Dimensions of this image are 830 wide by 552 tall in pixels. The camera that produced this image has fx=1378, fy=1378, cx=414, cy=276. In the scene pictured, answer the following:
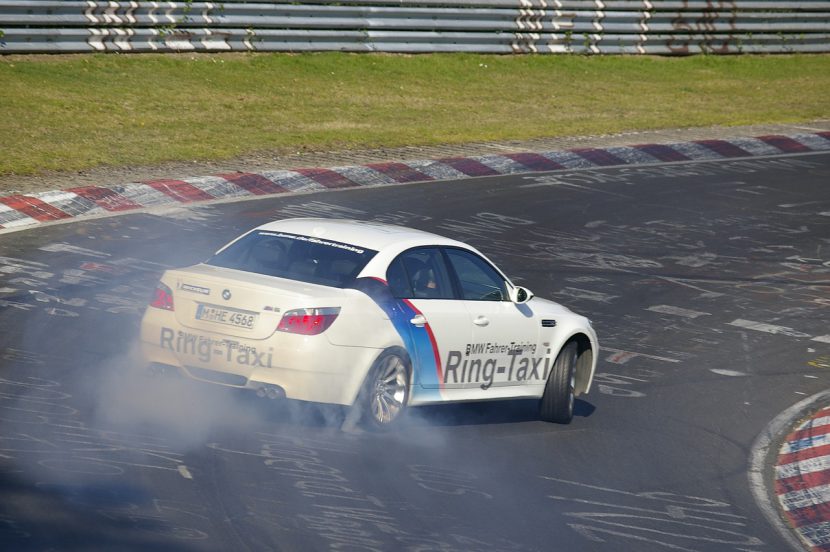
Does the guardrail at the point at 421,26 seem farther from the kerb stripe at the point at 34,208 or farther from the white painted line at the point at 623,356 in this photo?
the white painted line at the point at 623,356

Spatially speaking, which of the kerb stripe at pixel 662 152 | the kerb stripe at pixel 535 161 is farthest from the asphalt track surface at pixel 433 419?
the kerb stripe at pixel 662 152

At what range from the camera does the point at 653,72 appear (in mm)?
33781

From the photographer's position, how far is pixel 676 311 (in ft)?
48.7

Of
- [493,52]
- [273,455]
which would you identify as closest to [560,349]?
[273,455]

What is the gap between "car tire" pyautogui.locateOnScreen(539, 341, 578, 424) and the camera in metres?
10.7

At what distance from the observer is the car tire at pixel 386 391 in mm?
9094

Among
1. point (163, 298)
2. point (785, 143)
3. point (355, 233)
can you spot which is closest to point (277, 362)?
point (163, 298)

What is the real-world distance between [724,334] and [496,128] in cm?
1215

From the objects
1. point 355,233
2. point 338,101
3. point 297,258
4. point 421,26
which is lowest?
point 338,101

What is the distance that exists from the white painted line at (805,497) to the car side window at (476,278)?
2.57 meters

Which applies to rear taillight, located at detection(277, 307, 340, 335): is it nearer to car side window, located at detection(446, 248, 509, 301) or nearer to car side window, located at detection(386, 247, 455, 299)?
car side window, located at detection(386, 247, 455, 299)

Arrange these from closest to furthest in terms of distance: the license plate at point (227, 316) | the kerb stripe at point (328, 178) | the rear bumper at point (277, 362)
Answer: the rear bumper at point (277, 362) → the license plate at point (227, 316) → the kerb stripe at point (328, 178)

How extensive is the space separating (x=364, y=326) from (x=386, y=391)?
0.53 metres

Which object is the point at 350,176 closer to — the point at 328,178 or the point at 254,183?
the point at 328,178
